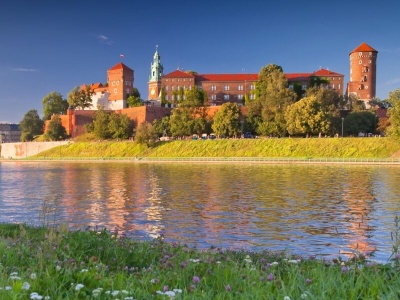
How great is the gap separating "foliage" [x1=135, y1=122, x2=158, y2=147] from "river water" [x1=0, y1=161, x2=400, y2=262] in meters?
42.6

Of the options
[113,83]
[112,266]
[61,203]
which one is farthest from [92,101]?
[112,266]

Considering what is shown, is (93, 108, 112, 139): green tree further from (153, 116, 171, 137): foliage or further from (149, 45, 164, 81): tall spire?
(149, 45, 164, 81): tall spire

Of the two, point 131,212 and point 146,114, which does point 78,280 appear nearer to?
point 131,212

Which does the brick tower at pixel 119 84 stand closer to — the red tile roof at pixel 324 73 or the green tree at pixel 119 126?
the green tree at pixel 119 126

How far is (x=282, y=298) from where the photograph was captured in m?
3.87

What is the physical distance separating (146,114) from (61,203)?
63097mm

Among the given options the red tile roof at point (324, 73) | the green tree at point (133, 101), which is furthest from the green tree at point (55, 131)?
the red tile roof at point (324, 73)

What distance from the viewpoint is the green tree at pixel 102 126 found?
82613 millimetres

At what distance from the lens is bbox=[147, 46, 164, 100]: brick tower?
108750mm

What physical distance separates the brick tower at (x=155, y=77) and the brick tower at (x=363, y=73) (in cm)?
4184

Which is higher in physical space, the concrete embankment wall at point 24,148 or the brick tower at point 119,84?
the brick tower at point 119,84

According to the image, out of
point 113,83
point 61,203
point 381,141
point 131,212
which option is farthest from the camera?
point 113,83

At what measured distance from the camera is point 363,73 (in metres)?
100

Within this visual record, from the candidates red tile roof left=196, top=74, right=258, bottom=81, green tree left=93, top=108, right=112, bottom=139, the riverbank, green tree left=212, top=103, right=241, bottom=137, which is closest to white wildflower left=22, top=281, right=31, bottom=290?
the riverbank
